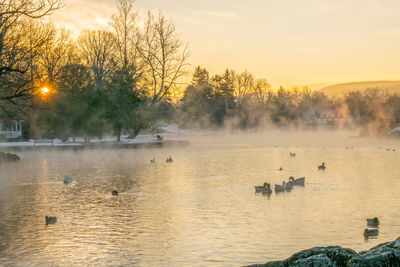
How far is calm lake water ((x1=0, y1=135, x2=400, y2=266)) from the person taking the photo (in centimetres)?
1149

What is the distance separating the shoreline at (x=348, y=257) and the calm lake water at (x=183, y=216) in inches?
128

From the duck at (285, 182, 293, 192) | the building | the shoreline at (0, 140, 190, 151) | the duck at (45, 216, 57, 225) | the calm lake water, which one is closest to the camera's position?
the calm lake water

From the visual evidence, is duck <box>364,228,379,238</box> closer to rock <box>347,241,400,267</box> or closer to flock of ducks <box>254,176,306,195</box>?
rock <box>347,241,400,267</box>

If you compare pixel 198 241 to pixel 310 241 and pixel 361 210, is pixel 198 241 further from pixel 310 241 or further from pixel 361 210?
pixel 361 210

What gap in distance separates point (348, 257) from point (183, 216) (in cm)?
896

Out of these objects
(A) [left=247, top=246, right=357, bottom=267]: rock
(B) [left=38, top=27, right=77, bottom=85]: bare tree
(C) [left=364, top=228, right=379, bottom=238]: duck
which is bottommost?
(C) [left=364, top=228, right=379, bottom=238]: duck

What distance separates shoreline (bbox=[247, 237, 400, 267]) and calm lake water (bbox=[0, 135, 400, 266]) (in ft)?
10.7

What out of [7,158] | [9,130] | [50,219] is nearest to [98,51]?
[9,130]

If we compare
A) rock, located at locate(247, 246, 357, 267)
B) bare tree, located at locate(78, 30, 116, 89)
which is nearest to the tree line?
bare tree, located at locate(78, 30, 116, 89)

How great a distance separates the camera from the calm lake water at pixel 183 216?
1149cm

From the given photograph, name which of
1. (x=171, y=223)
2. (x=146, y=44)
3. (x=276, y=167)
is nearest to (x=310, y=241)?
(x=171, y=223)

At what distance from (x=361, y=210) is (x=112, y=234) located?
8.51 m

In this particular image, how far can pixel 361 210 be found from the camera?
16719 millimetres

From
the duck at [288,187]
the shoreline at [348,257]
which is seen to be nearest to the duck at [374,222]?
the shoreline at [348,257]
